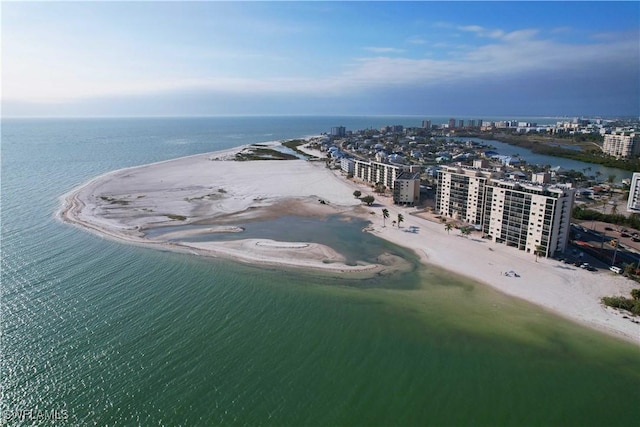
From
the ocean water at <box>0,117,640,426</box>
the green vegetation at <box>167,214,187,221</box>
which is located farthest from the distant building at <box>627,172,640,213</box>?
the green vegetation at <box>167,214,187,221</box>

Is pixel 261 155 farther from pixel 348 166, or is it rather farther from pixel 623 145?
pixel 623 145

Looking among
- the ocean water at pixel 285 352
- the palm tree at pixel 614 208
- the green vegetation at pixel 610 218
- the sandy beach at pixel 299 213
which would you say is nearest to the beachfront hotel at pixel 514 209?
the sandy beach at pixel 299 213

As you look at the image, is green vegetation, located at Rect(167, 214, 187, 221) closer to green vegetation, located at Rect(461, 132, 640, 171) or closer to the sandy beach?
the sandy beach

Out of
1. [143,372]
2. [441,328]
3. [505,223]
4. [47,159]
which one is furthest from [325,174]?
[47,159]

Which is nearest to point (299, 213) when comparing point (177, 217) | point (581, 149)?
point (177, 217)

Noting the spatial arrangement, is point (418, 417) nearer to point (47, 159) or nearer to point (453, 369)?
point (453, 369)
